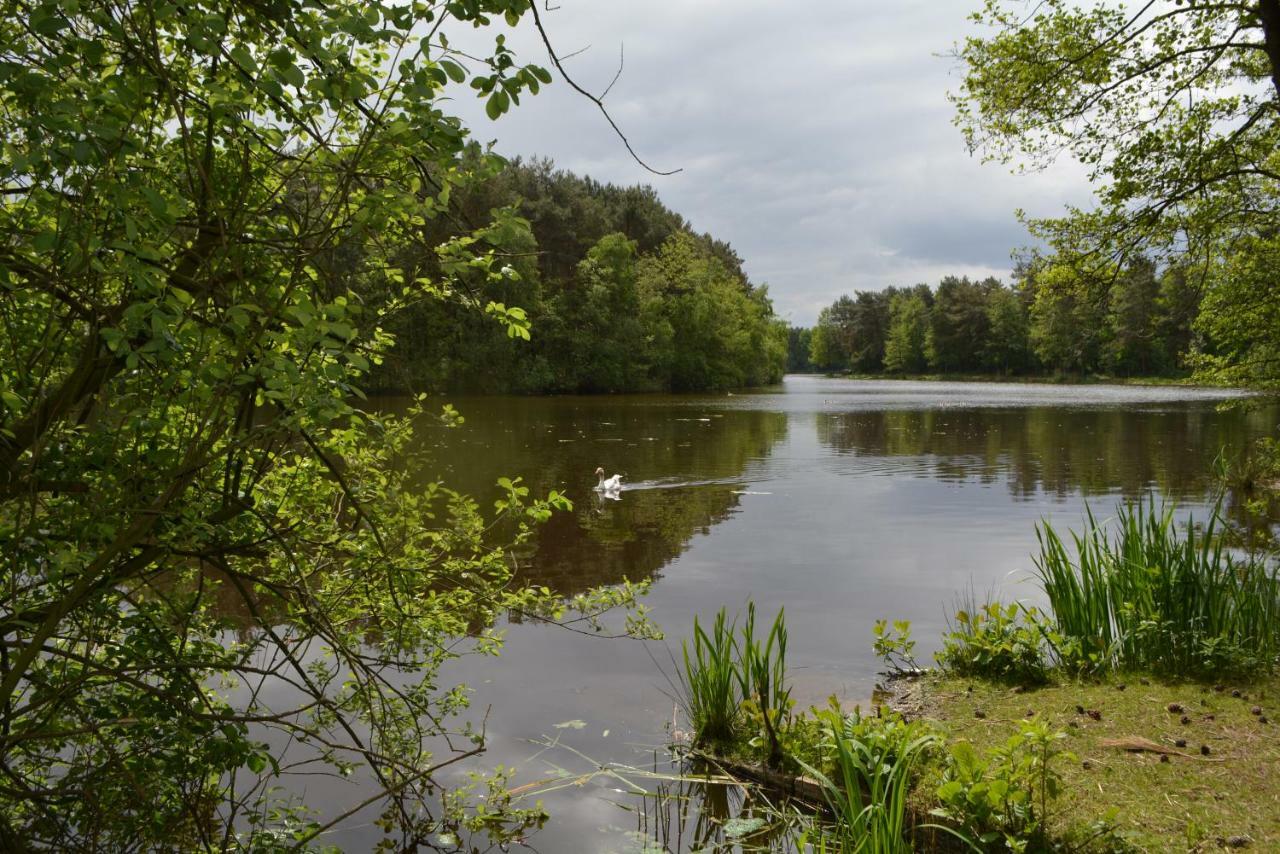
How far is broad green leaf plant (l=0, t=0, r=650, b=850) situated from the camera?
231 cm

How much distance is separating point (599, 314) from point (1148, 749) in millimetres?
52880

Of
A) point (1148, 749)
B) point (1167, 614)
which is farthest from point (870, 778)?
point (1167, 614)

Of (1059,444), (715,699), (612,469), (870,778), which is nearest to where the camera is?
(870,778)

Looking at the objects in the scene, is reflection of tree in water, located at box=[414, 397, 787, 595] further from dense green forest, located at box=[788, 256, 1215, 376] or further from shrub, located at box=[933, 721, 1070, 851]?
dense green forest, located at box=[788, 256, 1215, 376]

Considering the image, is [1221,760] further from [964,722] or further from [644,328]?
[644,328]

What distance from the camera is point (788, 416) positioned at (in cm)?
3834

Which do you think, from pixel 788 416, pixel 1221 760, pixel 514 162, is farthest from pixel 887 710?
pixel 514 162

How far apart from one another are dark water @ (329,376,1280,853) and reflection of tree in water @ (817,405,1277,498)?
13 centimetres

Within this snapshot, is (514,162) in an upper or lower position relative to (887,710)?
upper

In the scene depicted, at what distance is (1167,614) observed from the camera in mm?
5848

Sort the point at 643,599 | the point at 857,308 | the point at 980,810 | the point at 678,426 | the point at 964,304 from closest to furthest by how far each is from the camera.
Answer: the point at 980,810
the point at 643,599
the point at 678,426
the point at 964,304
the point at 857,308

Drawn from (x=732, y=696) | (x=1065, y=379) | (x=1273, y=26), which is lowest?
(x=732, y=696)

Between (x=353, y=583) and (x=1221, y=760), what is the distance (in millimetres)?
4420

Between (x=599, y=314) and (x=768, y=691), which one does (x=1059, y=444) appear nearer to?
(x=768, y=691)
